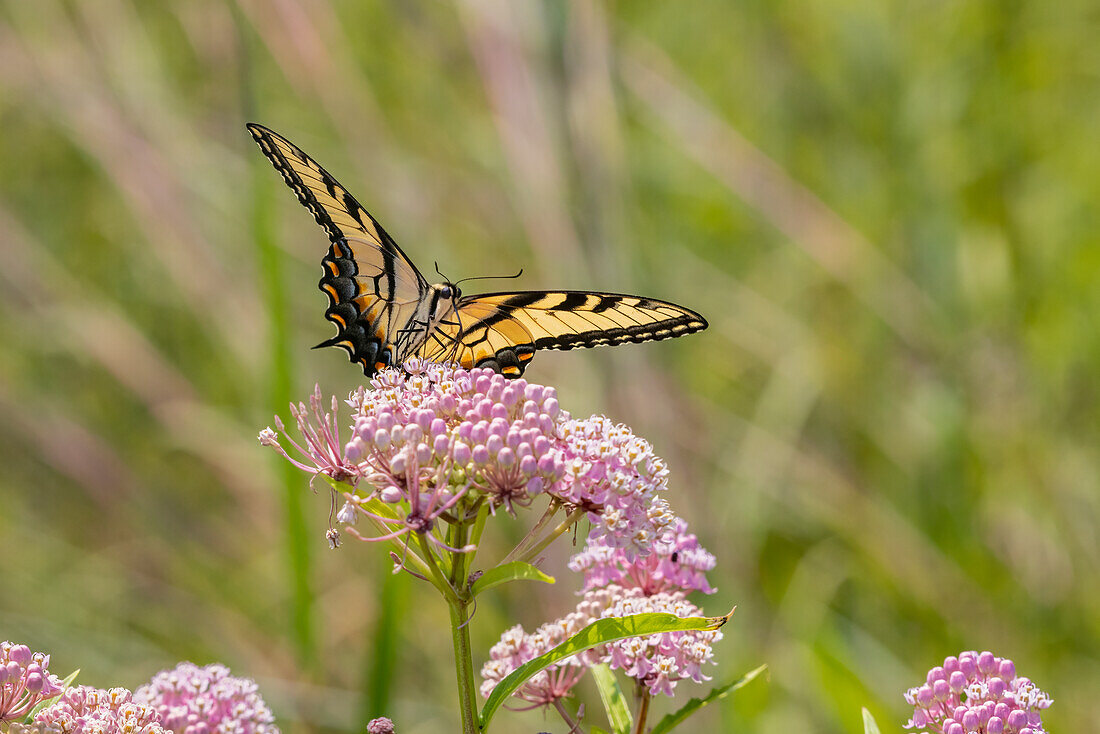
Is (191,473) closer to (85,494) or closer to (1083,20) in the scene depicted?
(85,494)

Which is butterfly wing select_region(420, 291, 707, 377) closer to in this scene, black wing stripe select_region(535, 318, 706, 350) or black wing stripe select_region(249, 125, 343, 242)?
black wing stripe select_region(535, 318, 706, 350)

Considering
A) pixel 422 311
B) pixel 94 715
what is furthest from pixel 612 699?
pixel 422 311

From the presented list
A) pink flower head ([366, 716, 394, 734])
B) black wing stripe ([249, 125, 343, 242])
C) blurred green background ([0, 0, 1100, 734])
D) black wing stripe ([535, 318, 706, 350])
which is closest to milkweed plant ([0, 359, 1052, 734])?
pink flower head ([366, 716, 394, 734])

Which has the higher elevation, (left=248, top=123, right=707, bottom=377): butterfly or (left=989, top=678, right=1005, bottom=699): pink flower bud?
(left=248, top=123, right=707, bottom=377): butterfly

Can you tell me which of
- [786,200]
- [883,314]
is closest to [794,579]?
[883,314]

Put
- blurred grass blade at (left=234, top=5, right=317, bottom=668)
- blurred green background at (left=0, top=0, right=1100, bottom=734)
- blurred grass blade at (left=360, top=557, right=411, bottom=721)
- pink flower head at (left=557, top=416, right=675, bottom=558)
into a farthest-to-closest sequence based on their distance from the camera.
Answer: blurred green background at (left=0, top=0, right=1100, bottom=734) → blurred grass blade at (left=234, top=5, right=317, bottom=668) → blurred grass blade at (left=360, top=557, right=411, bottom=721) → pink flower head at (left=557, top=416, right=675, bottom=558)

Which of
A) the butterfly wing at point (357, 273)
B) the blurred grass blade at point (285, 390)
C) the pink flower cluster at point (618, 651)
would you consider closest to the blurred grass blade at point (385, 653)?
the blurred grass blade at point (285, 390)

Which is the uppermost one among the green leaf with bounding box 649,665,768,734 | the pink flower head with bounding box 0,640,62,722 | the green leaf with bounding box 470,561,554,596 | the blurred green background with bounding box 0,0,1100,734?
the blurred green background with bounding box 0,0,1100,734

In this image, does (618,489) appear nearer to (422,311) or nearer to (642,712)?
(642,712)
